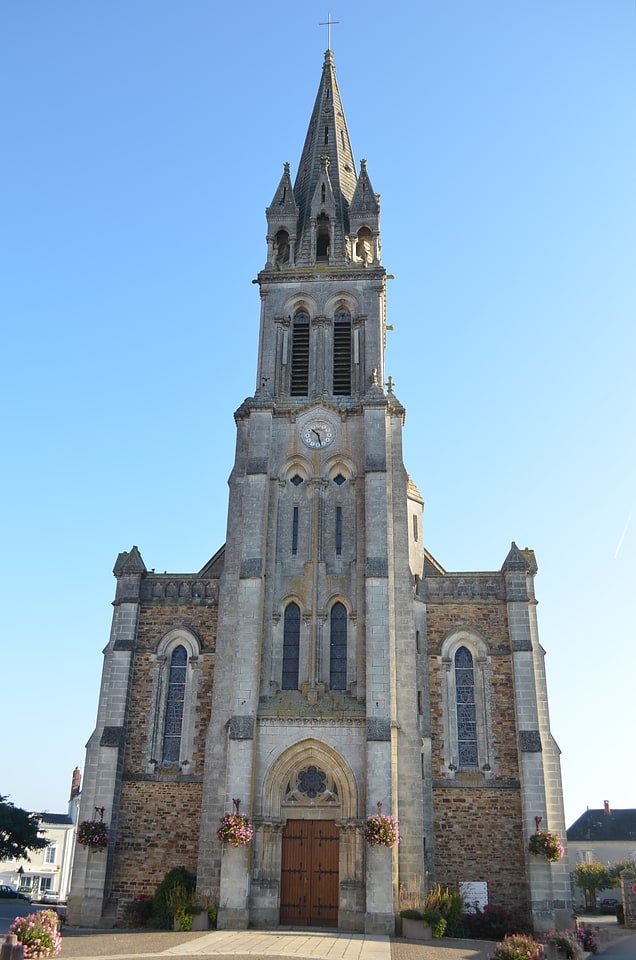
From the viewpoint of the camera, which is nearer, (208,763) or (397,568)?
(208,763)

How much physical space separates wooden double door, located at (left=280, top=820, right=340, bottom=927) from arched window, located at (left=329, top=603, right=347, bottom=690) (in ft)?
13.7

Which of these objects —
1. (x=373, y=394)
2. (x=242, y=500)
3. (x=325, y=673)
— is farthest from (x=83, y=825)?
(x=373, y=394)

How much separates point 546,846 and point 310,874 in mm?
6932

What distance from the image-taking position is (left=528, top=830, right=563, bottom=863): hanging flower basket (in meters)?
25.0

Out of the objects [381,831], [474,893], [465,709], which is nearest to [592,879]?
[474,893]

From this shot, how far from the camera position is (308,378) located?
3222 cm

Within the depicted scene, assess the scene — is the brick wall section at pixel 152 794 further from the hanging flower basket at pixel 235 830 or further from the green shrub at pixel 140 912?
the hanging flower basket at pixel 235 830

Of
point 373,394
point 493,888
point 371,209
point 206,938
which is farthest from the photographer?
point 371,209

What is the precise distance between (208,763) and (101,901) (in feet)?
16.3

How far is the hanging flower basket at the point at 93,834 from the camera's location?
25953 millimetres

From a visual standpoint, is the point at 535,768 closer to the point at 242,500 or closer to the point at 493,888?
the point at 493,888

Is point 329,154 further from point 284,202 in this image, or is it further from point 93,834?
point 93,834

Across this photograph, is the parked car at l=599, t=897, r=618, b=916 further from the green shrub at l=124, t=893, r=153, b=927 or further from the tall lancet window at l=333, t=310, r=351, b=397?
the tall lancet window at l=333, t=310, r=351, b=397

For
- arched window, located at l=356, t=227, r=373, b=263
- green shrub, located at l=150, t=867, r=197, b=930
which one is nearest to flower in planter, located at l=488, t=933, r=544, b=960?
green shrub, located at l=150, t=867, r=197, b=930
